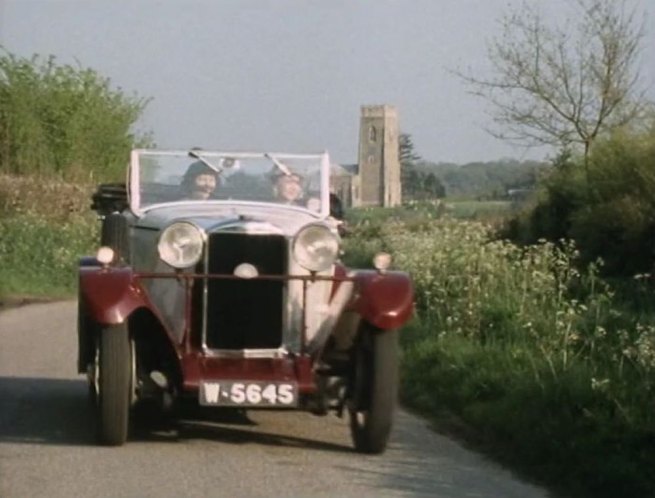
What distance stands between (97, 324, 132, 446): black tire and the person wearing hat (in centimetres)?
201

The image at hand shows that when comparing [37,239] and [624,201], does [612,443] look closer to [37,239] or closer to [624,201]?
[624,201]

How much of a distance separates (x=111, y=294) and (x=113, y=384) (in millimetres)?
578

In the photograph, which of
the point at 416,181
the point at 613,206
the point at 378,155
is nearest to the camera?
the point at 613,206

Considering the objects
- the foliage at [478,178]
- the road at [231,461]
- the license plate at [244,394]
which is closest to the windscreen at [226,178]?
the road at [231,461]

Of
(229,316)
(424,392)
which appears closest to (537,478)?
(229,316)

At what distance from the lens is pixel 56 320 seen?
827 inches

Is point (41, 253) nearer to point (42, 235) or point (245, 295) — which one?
point (42, 235)

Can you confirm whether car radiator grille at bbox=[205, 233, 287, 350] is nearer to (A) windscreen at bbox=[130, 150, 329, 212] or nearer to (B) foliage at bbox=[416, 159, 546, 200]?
(A) windscreen at bbox=[130, 150, 329, 212]

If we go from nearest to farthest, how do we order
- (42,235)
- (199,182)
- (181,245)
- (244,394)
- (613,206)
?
(244,394)
(181,245)
(199,182)
(613,206)
(42,235)

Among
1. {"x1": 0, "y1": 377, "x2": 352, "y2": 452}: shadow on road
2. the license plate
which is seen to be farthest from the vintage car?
{"x1": 0, "y1": 377, "x2": 352, "y2": 452}: shadow on road

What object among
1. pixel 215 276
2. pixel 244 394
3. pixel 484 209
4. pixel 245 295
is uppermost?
pixel 484 209

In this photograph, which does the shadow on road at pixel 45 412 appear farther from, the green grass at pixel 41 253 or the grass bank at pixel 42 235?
the green grass at pixel 41 253

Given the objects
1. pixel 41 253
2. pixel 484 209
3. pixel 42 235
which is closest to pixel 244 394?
pixel 41 253

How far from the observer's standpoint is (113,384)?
9.67 meters
